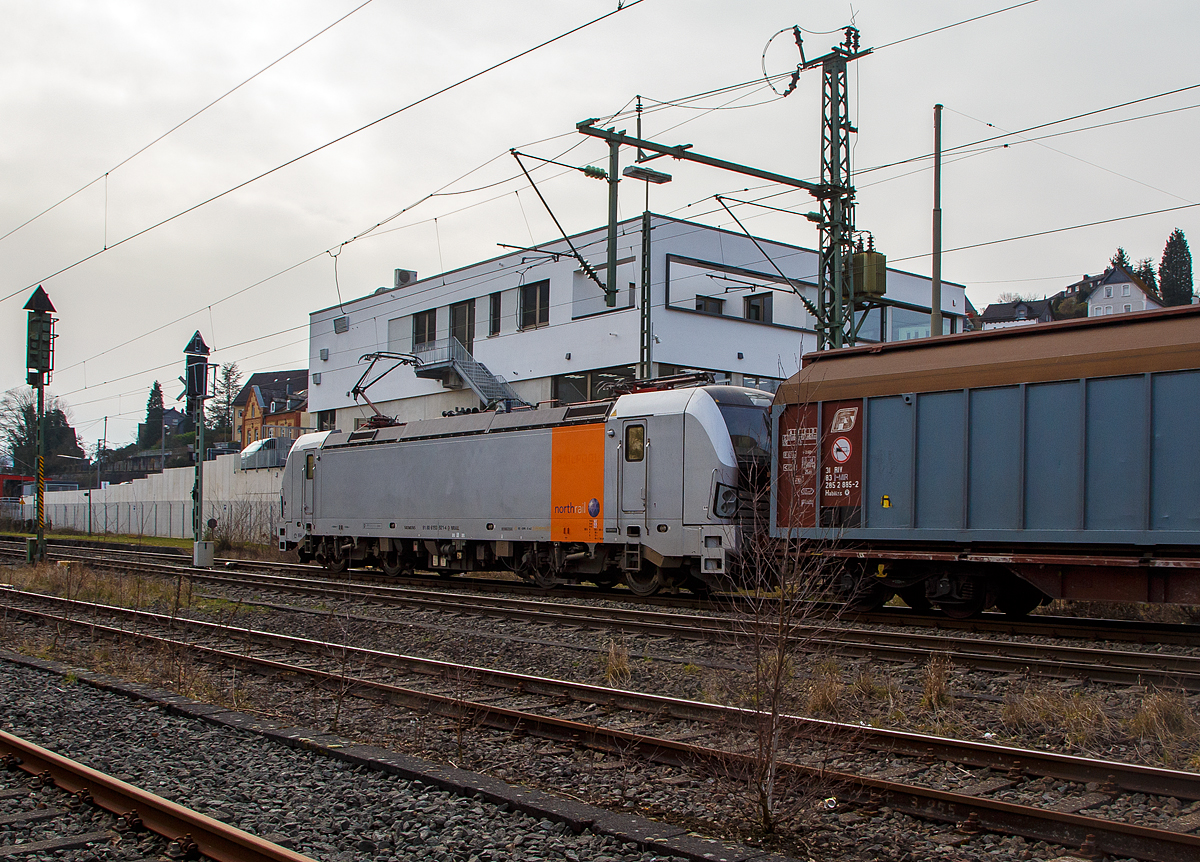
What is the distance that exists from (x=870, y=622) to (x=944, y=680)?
5.32 m

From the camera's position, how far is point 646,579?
56.2 ft

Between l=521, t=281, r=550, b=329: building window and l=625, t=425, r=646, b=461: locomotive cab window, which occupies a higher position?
l=521, t=281, r=550, b=329: building window

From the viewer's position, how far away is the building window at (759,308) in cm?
3825

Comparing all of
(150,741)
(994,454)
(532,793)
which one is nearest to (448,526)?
(994,454)

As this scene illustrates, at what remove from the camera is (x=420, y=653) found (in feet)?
39.1

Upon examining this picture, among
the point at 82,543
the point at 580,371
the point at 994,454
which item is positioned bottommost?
the point at 82,543

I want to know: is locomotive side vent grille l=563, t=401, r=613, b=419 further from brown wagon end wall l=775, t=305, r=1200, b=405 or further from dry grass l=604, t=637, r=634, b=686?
dry grass l=604, t=637, r=634, b=686

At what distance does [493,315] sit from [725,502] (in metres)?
26.4

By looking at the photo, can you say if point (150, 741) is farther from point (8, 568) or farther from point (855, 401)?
point (8, 568)

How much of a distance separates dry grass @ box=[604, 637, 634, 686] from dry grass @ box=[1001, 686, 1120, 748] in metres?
3.53

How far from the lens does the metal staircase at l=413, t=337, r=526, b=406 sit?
129 feet

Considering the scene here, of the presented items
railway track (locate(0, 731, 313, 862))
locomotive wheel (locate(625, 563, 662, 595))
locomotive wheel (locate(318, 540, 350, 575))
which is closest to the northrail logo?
locomotive wheel (locate(625, 563, 662, 595))

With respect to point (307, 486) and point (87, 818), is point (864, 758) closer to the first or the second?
point (87, 818)

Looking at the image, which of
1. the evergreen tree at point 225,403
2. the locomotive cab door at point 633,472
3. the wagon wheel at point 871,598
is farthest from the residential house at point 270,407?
the wagon wheel at point 871,598
